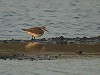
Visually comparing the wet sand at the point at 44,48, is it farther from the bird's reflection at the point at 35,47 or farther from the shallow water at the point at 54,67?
the shallow water at the point at 54,67

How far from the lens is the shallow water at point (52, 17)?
2391 cm

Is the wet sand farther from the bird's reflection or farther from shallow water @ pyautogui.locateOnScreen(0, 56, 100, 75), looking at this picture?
shallow water @ pyautogui.locateOnScreen(0, 56, 100, 75)

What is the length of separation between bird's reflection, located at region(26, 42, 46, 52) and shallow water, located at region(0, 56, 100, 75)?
197 centimetres

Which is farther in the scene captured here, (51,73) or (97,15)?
(97,15)

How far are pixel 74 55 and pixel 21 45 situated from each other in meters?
2.52

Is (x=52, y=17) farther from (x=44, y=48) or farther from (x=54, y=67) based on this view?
(x=54, y=67)

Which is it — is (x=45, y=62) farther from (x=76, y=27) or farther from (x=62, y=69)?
(x=76, y=27)

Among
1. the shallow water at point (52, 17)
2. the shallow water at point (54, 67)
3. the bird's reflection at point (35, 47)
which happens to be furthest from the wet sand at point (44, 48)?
the shallow water at point (52, 17)

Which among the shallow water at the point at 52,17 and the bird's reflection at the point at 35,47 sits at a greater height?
the shallow water at the point at 52,17

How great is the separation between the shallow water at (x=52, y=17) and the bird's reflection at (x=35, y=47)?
2342 mm

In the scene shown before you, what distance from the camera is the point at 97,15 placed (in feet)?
94.6

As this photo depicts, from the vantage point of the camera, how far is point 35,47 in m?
19.6

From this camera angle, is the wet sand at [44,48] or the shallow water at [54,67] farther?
the wet sand at [44,48]

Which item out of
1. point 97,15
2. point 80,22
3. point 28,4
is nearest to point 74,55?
point 80,22
